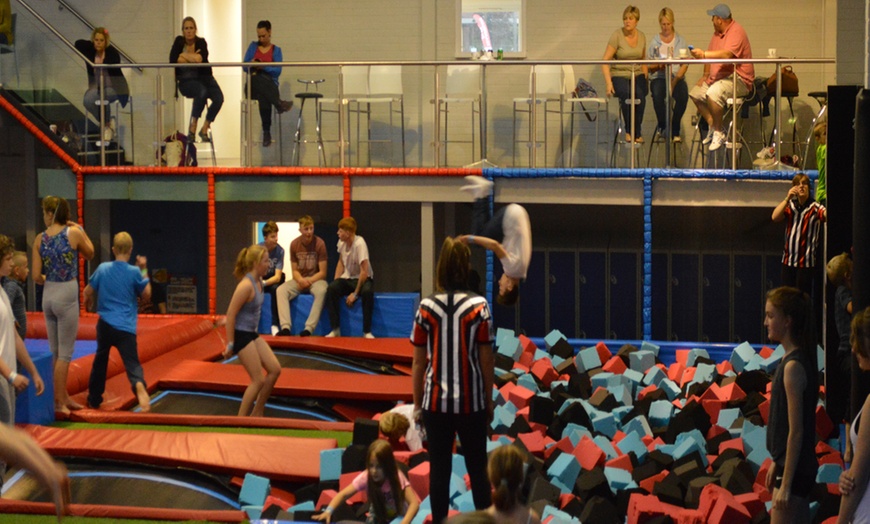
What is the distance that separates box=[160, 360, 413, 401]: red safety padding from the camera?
8664 mm

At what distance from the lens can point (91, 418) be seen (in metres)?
7.77

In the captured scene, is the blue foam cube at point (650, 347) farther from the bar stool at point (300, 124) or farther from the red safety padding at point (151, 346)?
the red safety padding at point (151, 346)

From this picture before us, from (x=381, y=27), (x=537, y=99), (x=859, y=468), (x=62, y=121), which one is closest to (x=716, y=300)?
(x=537, y=99)

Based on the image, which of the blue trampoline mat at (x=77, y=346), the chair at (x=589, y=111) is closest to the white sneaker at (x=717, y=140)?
the chair at (x=589, y=111)

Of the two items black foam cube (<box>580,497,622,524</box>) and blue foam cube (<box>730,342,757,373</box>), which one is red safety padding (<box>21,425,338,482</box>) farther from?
blue foam cube (<box>730,342,757,373</box>)

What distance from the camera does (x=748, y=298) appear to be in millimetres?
12898

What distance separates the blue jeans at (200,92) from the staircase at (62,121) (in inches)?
40.1

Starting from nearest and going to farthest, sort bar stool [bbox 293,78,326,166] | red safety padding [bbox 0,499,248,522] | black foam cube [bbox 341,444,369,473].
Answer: red safety padding [bbox 0,499,248,522] → black foam cube [bbox 341,444,369,473] → bar stool [bbox 293,78,326,166]

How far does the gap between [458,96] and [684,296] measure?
366cm

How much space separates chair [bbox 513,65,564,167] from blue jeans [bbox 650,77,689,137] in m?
0.95

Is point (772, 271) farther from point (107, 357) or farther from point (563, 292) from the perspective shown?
point (107, 357)

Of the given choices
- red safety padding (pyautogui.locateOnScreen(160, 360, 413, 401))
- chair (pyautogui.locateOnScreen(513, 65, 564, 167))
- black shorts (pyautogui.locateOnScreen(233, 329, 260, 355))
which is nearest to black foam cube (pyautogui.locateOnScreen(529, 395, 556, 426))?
red safety padding (pyautogui.locateOnScreen(160, 360, 413, 401))

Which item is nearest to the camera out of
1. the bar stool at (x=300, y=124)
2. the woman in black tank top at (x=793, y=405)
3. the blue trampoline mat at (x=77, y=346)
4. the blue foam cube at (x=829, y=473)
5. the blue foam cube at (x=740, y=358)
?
the woman in black tank top at (x=793, y=405)

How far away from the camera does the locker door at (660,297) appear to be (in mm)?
13172
